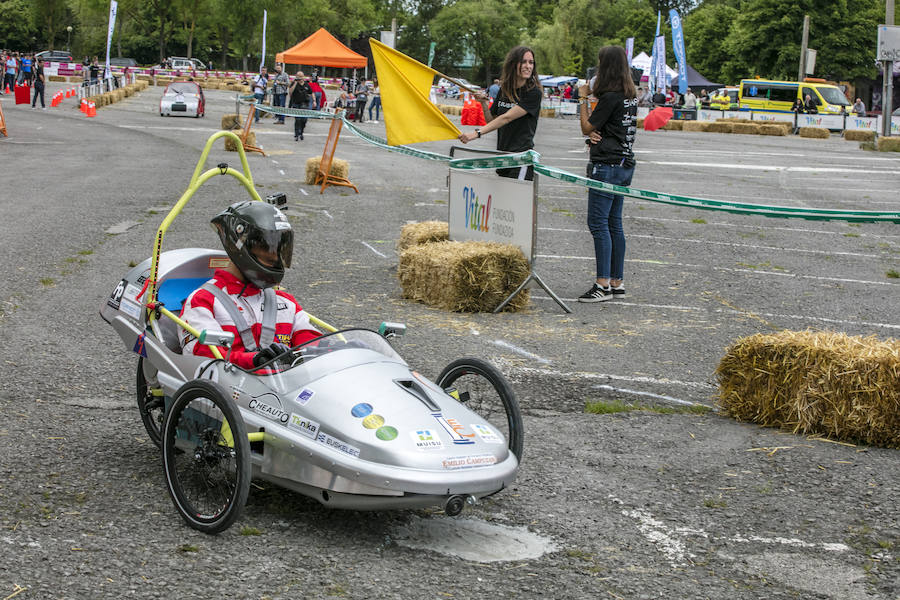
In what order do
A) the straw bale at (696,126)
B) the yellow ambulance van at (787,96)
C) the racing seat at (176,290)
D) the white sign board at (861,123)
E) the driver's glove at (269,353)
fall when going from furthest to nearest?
the yellow ambulance van at (787,96) < the straw bale at (696,126) < the white sign board at (861,123) < the racing seat at (176,290) < the driver's glove at (269,353)

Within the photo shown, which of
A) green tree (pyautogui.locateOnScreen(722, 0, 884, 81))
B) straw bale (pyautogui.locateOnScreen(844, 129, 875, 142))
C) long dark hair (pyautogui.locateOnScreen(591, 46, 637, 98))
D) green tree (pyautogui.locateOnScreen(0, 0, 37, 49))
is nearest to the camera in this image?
long dark hair (pyautogui.locateOnScreen(591, 46, 637, 98))

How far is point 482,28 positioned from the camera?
110562mm

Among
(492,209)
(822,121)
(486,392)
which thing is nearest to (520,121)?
(492,209)

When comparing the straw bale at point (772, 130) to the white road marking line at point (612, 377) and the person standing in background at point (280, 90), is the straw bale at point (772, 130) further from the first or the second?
the white road marking line at point (612, 377)

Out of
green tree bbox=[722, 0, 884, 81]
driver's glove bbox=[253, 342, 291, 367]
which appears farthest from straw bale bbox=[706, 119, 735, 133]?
driver's glove bbox=[253, 342, 291, 367]

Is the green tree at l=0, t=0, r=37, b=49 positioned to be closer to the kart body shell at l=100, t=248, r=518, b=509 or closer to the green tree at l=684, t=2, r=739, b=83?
the green tree at l=684, t=2, r=739, b=83

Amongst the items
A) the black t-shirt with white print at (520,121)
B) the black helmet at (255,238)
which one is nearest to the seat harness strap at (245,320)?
the black helmet at (255,238)

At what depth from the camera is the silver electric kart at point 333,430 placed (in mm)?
4031

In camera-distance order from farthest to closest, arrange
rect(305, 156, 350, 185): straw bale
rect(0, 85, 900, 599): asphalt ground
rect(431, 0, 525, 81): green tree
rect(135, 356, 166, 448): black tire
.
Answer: rect(431, 0, 525, 81): green tree
rect(305, 156, 350, 185): straw bale
rect(135, 356, 166, 448): black tire
rect(0, 85, 900, 599): asphalt ground

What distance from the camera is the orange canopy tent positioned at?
44188 mm

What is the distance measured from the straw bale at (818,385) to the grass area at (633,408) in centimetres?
23

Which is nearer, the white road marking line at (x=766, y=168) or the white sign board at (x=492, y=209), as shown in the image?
the white sign board at (x=492, y=209)

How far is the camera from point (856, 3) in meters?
69.9

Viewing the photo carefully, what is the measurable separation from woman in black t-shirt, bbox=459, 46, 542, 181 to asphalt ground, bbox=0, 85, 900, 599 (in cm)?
148
